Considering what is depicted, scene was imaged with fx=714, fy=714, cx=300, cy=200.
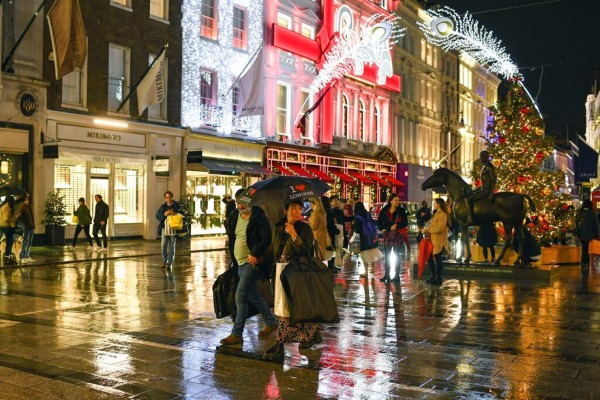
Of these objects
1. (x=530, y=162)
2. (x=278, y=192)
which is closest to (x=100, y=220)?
(x=530, y=162)

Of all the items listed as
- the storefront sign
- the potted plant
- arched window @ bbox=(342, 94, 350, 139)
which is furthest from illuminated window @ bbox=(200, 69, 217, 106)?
arched window @ bbox=(342, 94, 350, 139)

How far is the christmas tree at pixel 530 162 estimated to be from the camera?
61.8 feet

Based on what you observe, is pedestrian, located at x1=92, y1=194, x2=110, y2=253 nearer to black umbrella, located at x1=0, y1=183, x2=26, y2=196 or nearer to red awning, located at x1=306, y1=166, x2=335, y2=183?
black umbrella, located at x1=0, y1=183, x2=26, y2=196

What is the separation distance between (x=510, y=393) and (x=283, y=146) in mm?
30592

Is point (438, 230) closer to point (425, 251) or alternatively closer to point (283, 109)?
point (425, 251)

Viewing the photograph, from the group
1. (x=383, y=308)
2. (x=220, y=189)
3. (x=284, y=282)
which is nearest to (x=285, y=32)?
(x=220, y=189)

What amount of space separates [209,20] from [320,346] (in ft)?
83.9

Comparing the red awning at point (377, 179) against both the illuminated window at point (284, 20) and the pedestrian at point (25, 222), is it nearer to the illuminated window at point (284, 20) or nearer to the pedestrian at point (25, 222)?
the illuminated window at point (284, 20)

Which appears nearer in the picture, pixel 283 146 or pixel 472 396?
pixel 472 396

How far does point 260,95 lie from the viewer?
30.7 metres

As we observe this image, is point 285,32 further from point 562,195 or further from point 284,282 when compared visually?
point 284,282

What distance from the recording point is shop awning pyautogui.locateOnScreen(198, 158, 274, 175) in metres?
30.9

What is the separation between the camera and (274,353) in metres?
7.50

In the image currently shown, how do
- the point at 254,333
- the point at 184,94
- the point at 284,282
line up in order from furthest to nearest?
the point at 184,94
the point at 254,333
the point at 284,282
